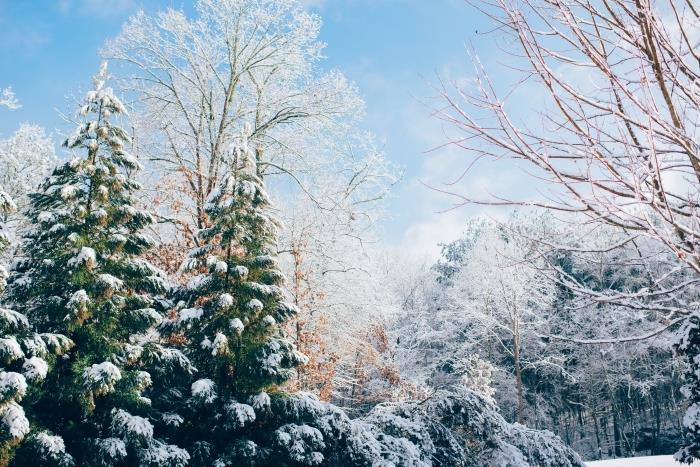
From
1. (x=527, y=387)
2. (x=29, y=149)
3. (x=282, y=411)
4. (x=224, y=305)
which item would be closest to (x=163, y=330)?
(x=224, y=305)

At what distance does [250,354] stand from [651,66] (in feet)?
25.2

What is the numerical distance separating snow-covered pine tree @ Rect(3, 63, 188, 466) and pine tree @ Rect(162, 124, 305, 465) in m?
0.70

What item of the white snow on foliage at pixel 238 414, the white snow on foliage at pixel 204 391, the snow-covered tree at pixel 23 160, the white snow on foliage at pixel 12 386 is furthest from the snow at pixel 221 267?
the snow-covered tree at pixel 23 160

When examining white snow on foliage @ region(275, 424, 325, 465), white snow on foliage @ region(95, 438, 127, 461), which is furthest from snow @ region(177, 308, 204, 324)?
white snow on foliage @ region(275, 424, 325, 465)

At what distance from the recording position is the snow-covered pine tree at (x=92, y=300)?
7.61 m

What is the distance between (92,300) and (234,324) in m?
2.20

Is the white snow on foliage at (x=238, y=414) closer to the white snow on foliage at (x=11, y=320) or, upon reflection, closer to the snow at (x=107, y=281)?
the snow at (x=107, y=281)

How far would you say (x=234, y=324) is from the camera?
348 inches

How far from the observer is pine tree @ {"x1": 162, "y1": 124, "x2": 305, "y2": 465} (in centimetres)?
849

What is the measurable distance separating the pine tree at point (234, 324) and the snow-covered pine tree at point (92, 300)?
70 centimetres

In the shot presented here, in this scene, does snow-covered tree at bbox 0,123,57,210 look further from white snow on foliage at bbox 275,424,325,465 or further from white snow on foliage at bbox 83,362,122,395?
white snow on foliage at bbox 275,424,325,465

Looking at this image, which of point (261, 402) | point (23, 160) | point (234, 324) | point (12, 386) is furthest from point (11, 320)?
point (23, 160)

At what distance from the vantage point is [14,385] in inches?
262

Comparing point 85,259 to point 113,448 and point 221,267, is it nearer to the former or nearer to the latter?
point 221,267
